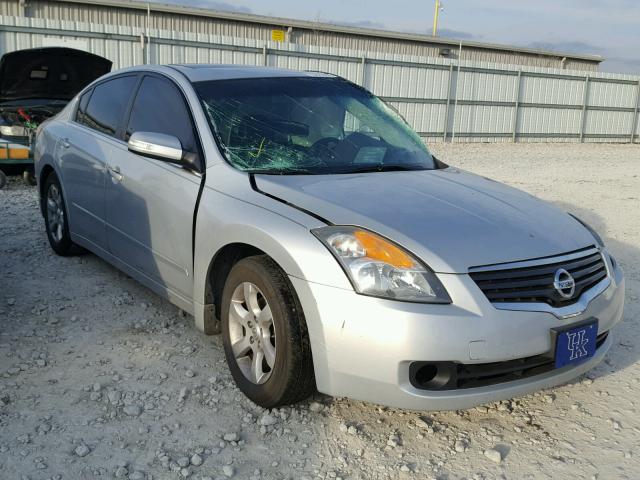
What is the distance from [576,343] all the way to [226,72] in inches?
101

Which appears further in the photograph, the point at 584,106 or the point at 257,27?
the point at 257,27

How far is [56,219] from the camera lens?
546 centimetres

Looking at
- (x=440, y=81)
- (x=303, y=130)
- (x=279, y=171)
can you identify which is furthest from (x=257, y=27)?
(x=279, y=171)

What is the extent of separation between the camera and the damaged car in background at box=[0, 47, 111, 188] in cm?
822

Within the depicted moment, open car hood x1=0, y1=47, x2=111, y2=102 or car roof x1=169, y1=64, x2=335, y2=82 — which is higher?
car roof x1=169, y1=64, x2=335, y2=82

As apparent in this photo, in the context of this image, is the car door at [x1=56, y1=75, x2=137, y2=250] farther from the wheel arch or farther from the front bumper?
the front bumper

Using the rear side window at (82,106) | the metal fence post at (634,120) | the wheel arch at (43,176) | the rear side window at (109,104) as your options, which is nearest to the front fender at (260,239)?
the rear side window at (109,104)

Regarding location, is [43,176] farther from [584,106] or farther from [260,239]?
[584,106]

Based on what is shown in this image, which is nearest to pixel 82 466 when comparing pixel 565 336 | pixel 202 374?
pixel 202 374

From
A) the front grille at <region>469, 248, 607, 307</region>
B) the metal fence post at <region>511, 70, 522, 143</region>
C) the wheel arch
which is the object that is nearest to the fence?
the metal fence post at <region>511, 70, 522, 143</region>

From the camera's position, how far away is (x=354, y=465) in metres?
2.75

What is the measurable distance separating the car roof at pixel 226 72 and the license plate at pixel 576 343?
2374 mm

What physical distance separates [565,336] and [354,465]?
1.02 m

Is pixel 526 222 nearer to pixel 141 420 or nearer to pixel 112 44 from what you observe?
pixel 141 420
